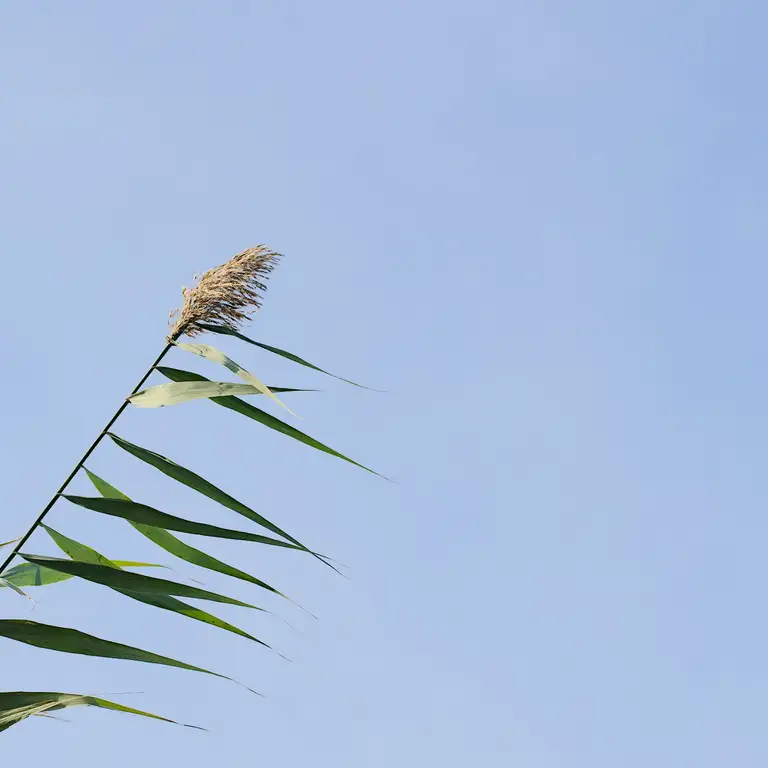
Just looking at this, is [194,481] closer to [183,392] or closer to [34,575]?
[183,392]

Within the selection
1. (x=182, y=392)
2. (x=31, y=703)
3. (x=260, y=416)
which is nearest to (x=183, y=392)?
(x=182, y=392)

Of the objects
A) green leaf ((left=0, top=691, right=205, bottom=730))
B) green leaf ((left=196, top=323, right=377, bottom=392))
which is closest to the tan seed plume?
green leaf ((left=196, top=323, right=377, bottom=392))

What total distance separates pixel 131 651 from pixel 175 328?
823 millimetres

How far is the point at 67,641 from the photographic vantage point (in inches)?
61.1

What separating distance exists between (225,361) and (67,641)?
74 centimetres

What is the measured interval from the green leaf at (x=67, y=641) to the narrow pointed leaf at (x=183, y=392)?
0.56 metres

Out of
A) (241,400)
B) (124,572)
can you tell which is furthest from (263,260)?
(124,572)

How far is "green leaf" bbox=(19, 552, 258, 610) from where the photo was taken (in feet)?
5.35

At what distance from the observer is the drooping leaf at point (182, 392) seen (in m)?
1.91

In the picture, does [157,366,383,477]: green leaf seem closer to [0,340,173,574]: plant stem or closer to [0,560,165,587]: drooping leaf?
[0,340,173,574]: plant stem

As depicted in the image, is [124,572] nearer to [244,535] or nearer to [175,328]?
[244,535]

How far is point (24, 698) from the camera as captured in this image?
56.5 inches

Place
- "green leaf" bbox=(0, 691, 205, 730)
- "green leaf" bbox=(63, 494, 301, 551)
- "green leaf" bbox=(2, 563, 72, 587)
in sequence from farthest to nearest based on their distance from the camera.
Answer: "green leaf" bbox=(2, 563, 72, 587), "green leaf" bbox=(63, 494, 301, 551), "green leaf" bbox=(0, 691, 205, 730)

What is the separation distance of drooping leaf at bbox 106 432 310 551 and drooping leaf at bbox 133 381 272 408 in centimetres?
10
